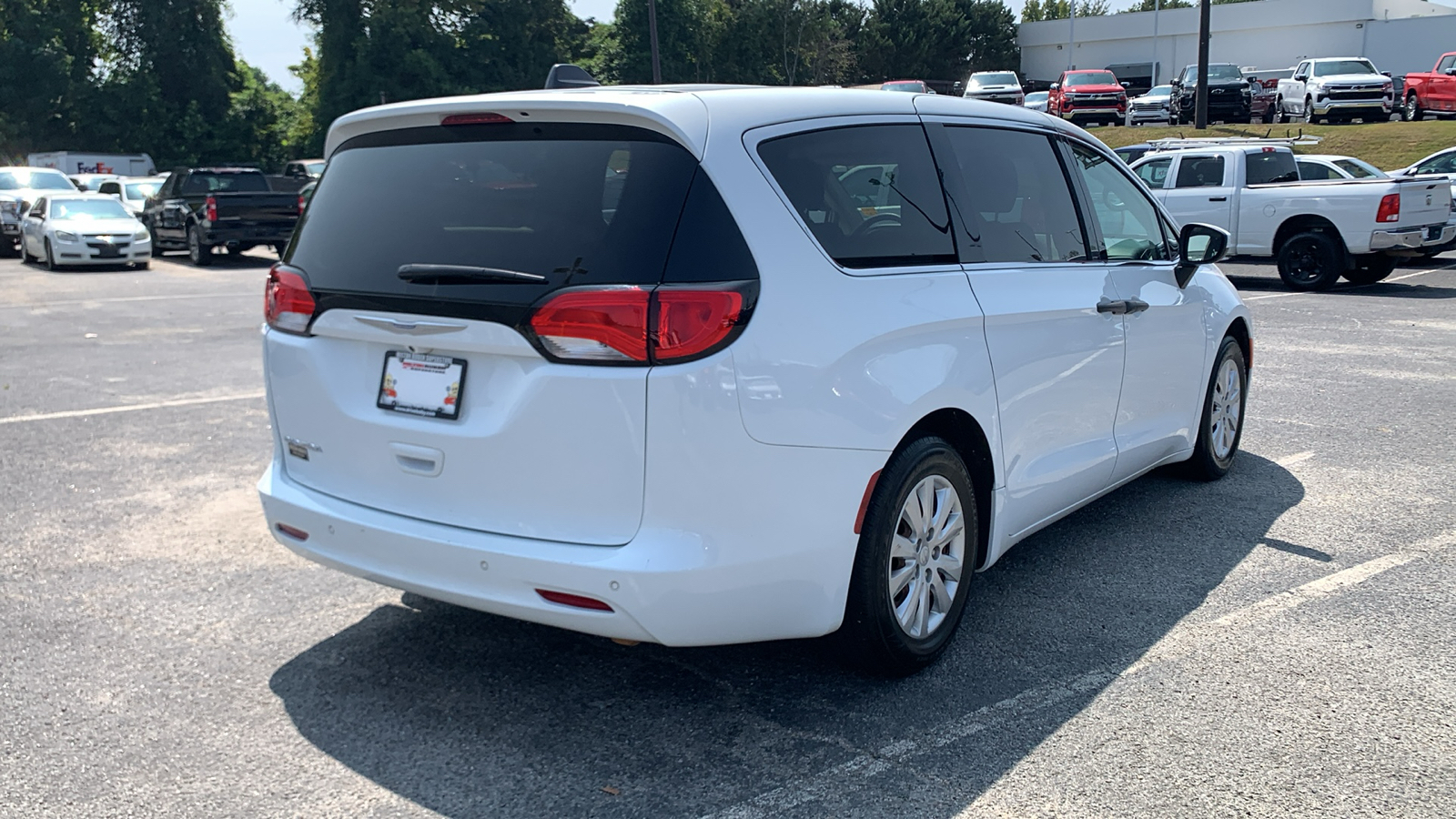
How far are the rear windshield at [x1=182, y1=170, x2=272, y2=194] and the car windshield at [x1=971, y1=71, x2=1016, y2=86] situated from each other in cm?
2493

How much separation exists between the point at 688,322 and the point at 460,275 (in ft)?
2.24

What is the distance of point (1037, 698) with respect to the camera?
3.77 m

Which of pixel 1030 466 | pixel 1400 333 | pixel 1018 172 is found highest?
pixel 1018 172

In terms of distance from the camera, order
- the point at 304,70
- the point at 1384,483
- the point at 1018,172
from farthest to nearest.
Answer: the point at 304,70
the point at 1384,483
the point at 1018,172

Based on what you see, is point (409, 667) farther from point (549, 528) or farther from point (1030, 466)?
point (1030, 466)

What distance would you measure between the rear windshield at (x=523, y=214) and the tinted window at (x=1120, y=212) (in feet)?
7.86

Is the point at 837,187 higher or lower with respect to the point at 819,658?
higher

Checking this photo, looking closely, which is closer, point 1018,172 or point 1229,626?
point 1229,626

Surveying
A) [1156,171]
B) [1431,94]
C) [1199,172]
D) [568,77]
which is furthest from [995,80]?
[568,77]

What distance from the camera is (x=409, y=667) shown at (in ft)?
13.2

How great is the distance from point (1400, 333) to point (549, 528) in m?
11.0

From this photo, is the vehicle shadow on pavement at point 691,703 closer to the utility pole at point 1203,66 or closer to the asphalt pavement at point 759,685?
the asphalt pavement at point 759,685

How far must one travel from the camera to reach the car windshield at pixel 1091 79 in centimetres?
3981

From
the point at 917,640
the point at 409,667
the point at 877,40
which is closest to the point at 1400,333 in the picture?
the point at 917,640
